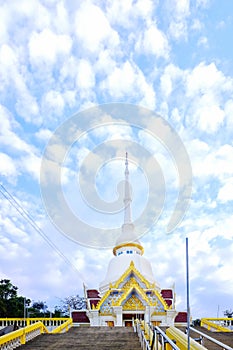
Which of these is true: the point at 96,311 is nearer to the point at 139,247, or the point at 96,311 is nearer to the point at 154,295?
the point at 154,295

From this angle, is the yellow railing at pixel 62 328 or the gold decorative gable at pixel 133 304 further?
the gold decorative gable at pixel 133 304

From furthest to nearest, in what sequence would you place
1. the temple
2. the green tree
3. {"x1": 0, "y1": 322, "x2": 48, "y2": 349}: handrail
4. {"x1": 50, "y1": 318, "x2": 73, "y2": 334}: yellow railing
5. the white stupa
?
the green tree
the white stupa
the temple
{"x1": 50, "y1": 318, "x2": 73, "y2": 334}: yellow railing
{"x1": 0, "y1": 322, "x2": 48, "y2": 349}: handrail

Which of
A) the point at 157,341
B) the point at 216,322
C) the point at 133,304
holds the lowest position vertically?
the point at 216,322

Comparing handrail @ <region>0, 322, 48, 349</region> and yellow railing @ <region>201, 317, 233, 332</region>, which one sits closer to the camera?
handrail @ <region>0, 322, 48, 349</region>

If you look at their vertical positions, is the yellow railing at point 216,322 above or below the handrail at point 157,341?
below

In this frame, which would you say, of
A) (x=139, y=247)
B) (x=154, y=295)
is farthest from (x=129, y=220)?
(x=154, y=295)

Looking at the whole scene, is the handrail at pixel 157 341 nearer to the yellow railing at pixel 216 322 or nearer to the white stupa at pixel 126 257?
the yellow railing at pixel 216 322

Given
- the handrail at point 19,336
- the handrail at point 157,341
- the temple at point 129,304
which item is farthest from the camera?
Answer: the temple at point 129,304

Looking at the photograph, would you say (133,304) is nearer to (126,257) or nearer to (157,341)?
(126,257)

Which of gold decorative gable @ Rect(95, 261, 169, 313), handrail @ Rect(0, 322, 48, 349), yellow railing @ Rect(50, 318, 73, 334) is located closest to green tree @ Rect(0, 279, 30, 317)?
gold decorative gable @ Rect(95, 261, 169, 313)

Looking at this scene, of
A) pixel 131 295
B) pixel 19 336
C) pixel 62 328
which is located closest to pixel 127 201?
pixel 131 295

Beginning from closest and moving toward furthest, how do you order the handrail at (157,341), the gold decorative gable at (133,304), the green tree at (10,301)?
the handrail at (157,341)
the gold decorative gable at (133,304)
the green tree at (10,301)

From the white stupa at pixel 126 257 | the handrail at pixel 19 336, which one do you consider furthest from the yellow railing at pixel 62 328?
the white stupa at pixel 126 257

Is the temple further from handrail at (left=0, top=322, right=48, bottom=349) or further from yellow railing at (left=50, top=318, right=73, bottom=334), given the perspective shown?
handrail at (left=0, top=322, right=48, bottom=349)
